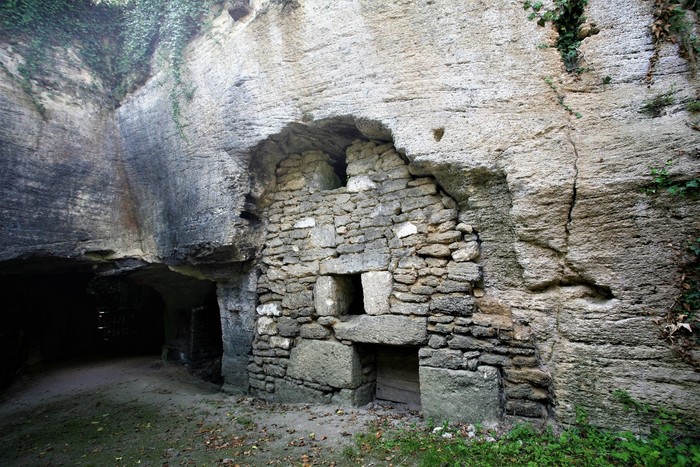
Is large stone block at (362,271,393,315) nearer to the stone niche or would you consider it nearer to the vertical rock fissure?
the stone niche

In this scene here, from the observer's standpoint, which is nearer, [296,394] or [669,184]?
[669,184]

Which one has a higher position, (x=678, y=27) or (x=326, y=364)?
(x=678, y=27)

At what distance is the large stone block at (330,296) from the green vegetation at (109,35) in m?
2.67

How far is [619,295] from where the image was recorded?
268 cm

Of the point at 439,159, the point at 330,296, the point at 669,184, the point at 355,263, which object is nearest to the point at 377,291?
the point at 355,263

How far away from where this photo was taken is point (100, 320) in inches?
353

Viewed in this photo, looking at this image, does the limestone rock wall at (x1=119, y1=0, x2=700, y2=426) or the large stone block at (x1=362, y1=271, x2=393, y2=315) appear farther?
the large stone block at (x1=362, y1=271, x2=393, y2=315)

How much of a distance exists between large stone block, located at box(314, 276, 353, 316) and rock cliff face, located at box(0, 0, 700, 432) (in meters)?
0.30

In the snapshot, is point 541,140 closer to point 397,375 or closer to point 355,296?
point 355,296

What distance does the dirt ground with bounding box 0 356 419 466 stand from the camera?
317 centimetres

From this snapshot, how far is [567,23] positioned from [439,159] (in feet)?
4.63

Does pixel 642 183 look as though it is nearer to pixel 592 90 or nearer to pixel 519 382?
pixel 592 90

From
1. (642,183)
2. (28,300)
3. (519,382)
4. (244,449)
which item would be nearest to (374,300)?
(519,382)

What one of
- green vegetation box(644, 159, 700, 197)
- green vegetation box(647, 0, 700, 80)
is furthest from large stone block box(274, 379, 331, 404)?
green vegetation box(647, 0, 700, 80)
